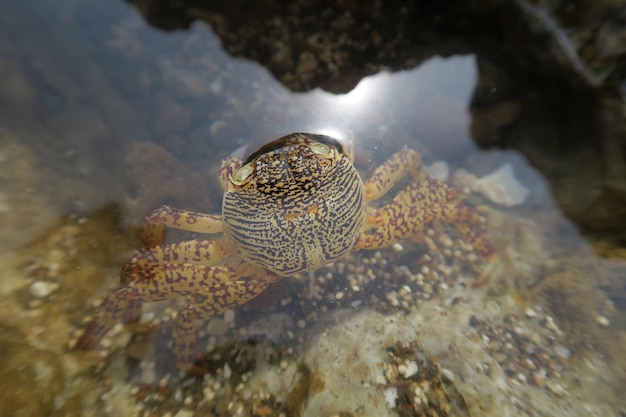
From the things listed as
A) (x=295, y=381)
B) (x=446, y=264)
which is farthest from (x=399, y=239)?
(x=295, y=381)

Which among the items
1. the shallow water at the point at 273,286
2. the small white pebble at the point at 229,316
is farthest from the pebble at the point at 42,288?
the small white pebble at the point at 229,316

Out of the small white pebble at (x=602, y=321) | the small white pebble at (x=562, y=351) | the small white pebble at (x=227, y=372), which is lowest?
the small white pebble at (x=562, y=351)

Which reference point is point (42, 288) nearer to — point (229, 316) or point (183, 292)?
point (183, 292)

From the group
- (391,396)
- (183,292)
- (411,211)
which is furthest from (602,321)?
(183,292)

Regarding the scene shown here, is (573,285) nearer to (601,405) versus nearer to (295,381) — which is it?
(601,405)

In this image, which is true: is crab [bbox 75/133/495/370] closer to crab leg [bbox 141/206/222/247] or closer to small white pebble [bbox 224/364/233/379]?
crab leg [bbox 141/206/222/247]

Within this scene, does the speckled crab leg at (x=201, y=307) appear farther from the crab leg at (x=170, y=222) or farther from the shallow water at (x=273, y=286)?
the crab leg at (x=170, y=222)
